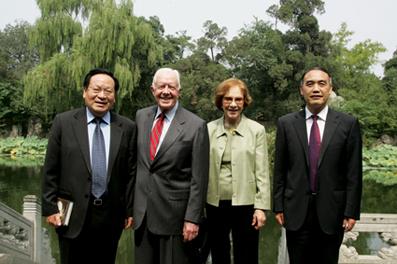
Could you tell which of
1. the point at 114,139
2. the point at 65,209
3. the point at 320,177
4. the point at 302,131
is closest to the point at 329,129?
the point at 302,131

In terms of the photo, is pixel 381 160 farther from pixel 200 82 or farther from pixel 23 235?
pixel 23 235

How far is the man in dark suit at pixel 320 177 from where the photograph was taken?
2246mm

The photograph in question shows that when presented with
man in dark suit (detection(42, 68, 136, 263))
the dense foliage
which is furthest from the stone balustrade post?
the dense foliage

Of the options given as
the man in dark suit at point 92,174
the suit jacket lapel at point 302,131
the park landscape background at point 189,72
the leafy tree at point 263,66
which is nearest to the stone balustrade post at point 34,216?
the man in dark suit at point 92,174

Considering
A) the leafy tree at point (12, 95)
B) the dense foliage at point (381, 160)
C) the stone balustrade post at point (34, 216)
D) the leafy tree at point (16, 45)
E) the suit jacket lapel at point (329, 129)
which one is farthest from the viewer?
the leafy tree at point (16, 45)

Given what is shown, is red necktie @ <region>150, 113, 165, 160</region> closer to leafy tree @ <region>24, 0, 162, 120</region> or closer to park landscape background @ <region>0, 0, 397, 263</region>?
park landscape background @ <region>0, 0, 397, 263</region>

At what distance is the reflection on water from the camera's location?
5539 millimetres

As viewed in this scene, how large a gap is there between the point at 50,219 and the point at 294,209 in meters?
1.18

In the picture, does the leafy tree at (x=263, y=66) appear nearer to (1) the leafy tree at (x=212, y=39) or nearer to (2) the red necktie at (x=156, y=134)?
(1) the leafy tree at (x=212, y=39)

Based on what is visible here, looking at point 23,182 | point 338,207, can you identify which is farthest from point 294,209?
point 23,182

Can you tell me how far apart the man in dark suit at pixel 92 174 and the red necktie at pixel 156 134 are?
0.11 m

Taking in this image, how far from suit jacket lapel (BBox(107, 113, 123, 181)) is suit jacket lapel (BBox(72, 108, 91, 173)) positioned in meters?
0.10

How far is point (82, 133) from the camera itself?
2199 millimetres

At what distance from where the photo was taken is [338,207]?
7.39 feet
